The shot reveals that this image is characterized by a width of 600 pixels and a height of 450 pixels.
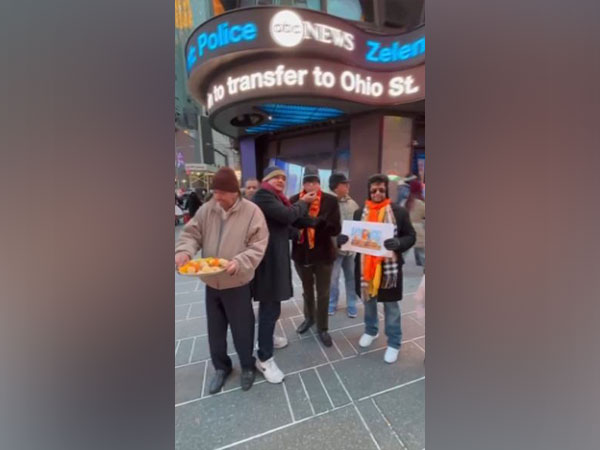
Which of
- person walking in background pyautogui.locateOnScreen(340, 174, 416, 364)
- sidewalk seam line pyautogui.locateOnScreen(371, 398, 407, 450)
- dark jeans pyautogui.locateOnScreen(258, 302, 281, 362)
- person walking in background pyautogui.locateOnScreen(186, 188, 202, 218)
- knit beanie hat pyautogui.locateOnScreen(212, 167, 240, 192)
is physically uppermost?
knit beanie hat pyautogui.locateOnScreen(212, 167, 240, 192)

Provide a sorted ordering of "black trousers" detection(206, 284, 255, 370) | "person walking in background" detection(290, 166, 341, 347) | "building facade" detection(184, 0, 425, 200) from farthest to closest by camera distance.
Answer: "building facade" detection(184, 0, 425, 200) → "person walking in background" detection(290, 166, 341, 347) → "black trousers" detection(206, 284, 255, 370)

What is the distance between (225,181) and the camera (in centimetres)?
116

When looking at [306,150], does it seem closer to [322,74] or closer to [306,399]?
[322,74]

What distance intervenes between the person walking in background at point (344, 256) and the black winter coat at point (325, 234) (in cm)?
23

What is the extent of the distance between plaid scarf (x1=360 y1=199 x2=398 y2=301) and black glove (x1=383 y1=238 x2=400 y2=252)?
8 cm

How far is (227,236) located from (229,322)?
0.55m

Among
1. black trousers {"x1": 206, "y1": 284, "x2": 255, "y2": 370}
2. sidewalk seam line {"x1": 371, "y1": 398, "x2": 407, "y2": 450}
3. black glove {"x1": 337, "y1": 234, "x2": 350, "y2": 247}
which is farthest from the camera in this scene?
black glove {"x1": 337, "y1": 234, "x2": 350, "y2": 247}

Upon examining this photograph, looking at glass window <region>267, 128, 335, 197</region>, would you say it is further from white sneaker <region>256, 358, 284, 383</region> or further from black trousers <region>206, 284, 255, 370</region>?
white sneaker <region>256, 358, 284, 383</region>

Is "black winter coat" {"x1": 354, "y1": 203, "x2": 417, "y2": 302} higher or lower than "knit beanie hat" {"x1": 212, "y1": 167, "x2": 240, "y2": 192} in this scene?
A: lower

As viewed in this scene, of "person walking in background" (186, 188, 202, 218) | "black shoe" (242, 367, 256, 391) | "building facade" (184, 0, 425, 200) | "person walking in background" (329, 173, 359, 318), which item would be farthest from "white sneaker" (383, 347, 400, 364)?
"person walking in background" (186, 188, 202, 218)

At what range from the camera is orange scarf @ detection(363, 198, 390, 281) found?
148 cm

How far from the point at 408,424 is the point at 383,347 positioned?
56cm
